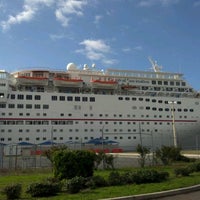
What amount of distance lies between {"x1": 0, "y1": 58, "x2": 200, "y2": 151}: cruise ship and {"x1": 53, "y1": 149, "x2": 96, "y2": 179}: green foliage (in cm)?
2967

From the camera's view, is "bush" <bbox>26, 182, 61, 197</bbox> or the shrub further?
the shrub

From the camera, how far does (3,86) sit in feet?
142

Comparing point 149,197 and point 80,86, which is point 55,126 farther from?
point 149,197

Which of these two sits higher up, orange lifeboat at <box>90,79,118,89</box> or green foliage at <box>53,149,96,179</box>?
orange lifeboat at <box>90,79,118,89</box>

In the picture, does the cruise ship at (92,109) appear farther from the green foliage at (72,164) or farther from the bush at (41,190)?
the bush at (41,190)

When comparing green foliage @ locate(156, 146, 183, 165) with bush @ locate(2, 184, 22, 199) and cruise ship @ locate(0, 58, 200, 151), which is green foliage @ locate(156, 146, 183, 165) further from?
cruise ship @ locate(0, 58, 200, 151)

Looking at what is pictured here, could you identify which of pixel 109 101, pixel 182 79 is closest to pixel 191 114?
pixel 182 79

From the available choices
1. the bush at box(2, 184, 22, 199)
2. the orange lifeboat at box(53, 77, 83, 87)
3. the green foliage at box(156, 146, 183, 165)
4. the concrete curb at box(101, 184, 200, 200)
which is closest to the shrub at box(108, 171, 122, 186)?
the concrete curb at box(101, 184, 200, 200)

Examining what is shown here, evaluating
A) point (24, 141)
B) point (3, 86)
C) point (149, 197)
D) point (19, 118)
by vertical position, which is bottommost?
point (149, 197)

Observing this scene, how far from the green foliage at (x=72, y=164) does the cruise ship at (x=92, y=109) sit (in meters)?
29.7

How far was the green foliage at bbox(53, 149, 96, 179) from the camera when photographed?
12.0 m

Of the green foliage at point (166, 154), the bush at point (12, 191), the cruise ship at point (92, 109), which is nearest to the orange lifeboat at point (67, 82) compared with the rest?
the cruise ship at point (92, 109)

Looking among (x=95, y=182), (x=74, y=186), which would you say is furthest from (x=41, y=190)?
(x=95, y=182)

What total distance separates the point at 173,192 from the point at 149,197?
1084 millimetres
